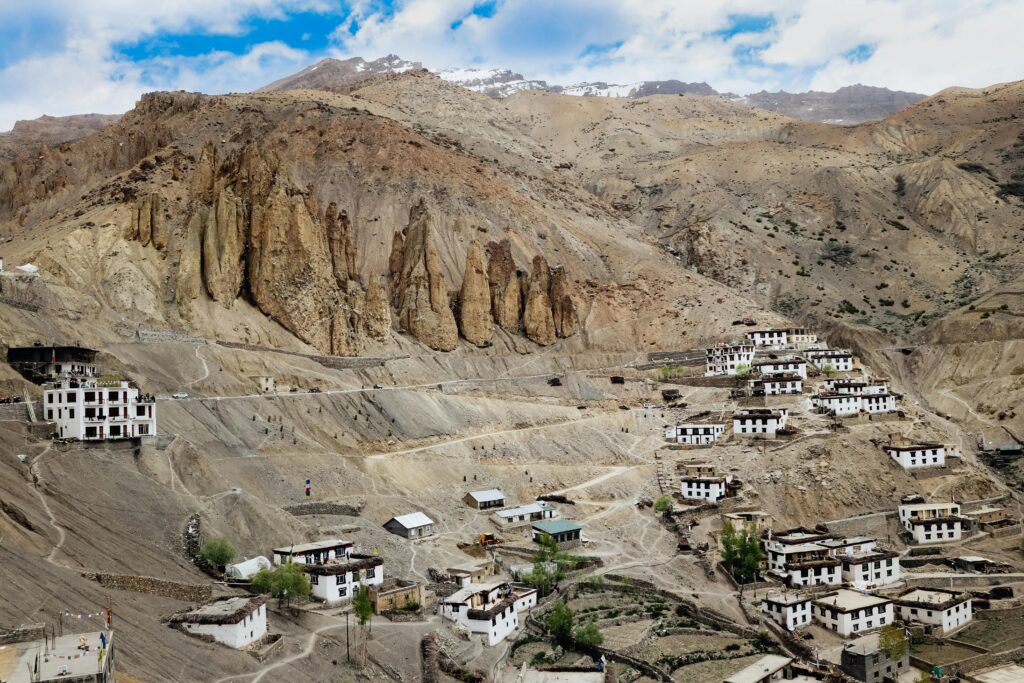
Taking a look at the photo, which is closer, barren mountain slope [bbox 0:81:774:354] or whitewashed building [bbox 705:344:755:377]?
barren mountain slope [bbox 0:81:774:354]

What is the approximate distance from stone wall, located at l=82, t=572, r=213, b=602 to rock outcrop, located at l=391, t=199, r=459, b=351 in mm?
69140

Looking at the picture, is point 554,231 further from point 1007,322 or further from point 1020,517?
point 1020,517

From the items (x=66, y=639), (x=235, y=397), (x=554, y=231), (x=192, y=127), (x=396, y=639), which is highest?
(x=192, y=127)

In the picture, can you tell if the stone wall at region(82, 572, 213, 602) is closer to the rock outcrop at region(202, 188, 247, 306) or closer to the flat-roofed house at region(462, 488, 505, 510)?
the flat-roofed house at region(462, 488, 505, 510)

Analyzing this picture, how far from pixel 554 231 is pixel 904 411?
6393 centimetres

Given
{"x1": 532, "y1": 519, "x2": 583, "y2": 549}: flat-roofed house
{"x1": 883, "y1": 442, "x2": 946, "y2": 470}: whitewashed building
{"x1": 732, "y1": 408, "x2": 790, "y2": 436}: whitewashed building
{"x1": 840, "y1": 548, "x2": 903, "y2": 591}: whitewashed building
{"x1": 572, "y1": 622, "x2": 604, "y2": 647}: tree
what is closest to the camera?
{"x1": 572, "y1": 622, "x2": 604, "y2": 647}: tree

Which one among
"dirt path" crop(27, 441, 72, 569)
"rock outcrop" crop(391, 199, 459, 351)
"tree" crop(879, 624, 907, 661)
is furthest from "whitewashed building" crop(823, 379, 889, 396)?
"dirt path" crop(27, 441, 72, 569)

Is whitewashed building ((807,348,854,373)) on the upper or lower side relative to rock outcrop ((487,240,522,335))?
lower

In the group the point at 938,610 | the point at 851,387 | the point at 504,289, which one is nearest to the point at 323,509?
the point at 938,610

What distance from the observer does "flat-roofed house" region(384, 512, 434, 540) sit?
72.2m

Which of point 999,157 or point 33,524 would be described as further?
point 999,157

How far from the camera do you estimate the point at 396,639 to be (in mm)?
54938

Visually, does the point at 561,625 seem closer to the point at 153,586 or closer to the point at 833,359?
the point at 153,586

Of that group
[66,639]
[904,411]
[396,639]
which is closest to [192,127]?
[904,411]
